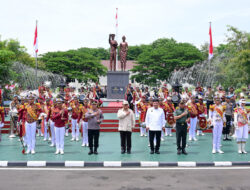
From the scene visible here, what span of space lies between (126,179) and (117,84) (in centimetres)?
1738

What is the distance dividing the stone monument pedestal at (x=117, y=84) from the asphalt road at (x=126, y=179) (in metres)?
16.4

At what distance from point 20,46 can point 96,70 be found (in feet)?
53.8

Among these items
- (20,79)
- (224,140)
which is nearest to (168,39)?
(20,79)

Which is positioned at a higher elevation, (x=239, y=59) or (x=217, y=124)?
(x=239, y=59)

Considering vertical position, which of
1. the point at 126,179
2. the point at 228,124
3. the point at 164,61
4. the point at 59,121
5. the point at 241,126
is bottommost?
the point at 126,179

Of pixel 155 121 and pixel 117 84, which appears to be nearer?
pixel 155 121

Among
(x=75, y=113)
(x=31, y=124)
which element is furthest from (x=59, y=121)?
(x=75, y=113)

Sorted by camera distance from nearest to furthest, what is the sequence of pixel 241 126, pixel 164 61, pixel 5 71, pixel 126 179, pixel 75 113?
pixel 126 179
pixel 241 126
pixel 75 113
pixel 5 71
pixel 164 61

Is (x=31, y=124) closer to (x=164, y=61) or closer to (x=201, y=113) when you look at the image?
(x=201, y=113)

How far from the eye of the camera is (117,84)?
79.9 feet

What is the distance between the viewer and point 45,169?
27.2 ft

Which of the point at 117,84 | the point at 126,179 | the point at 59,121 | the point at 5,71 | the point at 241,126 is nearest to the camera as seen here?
the point at 126,179

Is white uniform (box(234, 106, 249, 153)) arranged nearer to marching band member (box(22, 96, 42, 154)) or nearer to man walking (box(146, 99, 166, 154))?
man walking (box(146, 99, 166, 154))

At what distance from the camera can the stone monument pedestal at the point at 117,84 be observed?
79.5ft
